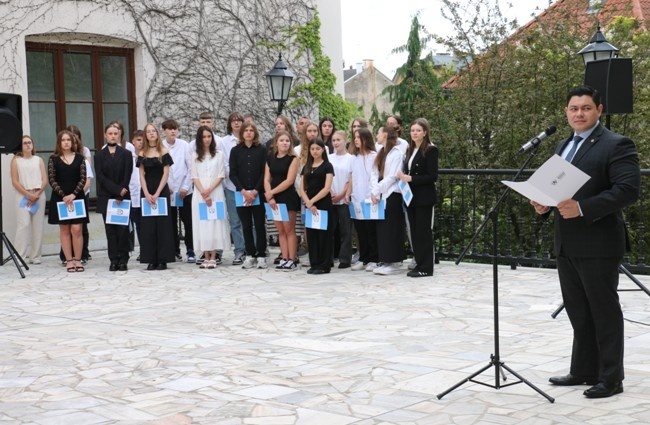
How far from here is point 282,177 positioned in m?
12.2

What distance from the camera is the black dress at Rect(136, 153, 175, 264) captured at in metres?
12.5

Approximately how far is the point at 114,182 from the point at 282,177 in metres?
2.15

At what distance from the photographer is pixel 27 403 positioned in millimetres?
5926

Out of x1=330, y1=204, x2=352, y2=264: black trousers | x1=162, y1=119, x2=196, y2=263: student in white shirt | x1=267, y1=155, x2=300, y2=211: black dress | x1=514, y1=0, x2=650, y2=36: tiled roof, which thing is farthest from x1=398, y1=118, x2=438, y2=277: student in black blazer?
x1=514, y1=0, x2=650, y2=36: tiled roof

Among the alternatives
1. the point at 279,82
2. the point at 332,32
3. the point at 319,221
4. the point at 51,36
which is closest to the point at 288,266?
the point at 319,221

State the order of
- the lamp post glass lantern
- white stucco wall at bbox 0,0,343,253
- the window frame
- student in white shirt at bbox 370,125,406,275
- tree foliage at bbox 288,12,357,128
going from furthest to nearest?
tree foliage at bbox 288,12,357,128 → the window frame → white stucco wall at bbox 0,0,343,253 → the lamp post glass lantern → student in white shirt at bbox 370,125,406,275

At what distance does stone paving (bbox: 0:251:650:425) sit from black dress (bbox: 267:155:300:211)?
1.01 metres

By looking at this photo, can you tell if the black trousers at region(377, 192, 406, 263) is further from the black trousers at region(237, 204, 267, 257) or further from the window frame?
the window frame

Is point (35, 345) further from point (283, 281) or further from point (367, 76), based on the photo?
point (367, 76)

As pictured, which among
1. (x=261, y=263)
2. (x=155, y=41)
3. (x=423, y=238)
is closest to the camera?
(x=423, y=238)

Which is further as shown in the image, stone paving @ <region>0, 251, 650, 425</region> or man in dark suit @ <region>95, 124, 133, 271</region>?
man in dark suit @ <region>95, 124, 133, 271</region>

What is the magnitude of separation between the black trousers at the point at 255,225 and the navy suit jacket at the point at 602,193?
7.21 metres

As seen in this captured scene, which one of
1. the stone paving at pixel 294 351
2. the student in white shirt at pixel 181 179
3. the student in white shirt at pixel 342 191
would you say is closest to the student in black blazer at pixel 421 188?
the stone paving at pixel 294 351

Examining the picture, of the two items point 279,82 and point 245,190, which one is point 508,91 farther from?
point 245,190
